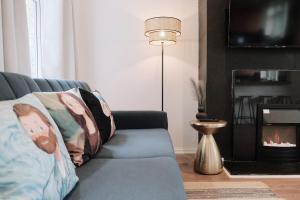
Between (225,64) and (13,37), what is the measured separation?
2046mm

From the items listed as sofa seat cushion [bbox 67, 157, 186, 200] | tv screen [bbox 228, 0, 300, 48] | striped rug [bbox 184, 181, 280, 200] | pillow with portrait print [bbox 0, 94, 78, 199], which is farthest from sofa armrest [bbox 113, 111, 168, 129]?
pillow with portrait print [bbox 0, 94, 78, 199]


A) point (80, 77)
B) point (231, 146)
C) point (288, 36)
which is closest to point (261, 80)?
point (288, 36)

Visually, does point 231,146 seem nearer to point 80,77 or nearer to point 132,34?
point 132,34

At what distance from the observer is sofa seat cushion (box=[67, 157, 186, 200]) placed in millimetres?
834

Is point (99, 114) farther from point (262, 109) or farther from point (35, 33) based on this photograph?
point (262, 109)

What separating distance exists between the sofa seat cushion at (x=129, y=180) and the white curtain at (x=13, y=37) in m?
0.87

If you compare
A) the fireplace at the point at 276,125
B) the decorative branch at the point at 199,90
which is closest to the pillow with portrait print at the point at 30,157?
the decorative branch at the point at 199,90

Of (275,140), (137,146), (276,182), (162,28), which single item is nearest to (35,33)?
(162,28)

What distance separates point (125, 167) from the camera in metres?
1.13

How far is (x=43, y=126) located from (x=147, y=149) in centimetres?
76

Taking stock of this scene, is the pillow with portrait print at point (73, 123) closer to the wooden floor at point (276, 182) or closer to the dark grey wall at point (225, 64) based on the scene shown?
the wooden floor at point (276, 182)

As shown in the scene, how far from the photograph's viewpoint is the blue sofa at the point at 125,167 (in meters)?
0.85

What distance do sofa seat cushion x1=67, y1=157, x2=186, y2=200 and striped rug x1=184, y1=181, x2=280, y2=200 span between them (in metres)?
0.85

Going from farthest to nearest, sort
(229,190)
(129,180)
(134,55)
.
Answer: (134,55)
(229,190)
(129,180)
